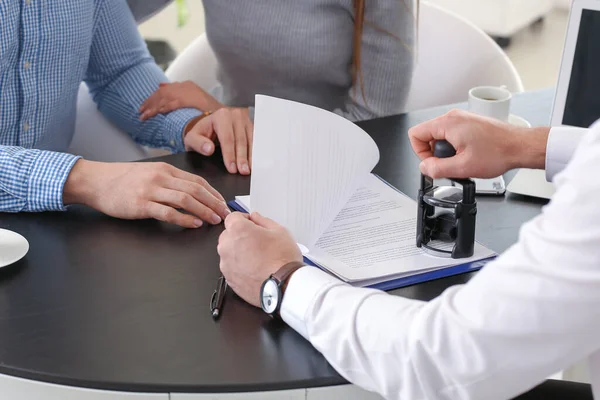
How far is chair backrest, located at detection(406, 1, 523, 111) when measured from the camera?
2369 mm

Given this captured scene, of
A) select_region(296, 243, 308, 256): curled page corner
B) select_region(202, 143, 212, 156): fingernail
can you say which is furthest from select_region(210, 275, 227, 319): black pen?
select_region(202, 143, 212, 156): fingernail

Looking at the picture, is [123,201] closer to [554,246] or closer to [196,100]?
[196,100]

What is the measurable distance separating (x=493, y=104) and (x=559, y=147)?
0.97 feet

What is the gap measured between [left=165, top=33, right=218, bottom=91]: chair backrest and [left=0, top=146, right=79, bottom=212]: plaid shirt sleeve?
0.94 m

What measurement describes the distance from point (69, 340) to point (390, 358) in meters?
0.42

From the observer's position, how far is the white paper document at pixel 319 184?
1.23 metres

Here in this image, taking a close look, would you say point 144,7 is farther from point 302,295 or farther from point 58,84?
point 302,295

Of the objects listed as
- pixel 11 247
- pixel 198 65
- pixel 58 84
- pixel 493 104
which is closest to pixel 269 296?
pixel 11 247

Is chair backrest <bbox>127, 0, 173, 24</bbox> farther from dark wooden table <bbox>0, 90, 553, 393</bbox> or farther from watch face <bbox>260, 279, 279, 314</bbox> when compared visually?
watch face <bbox>260, 279, 279, 314</bbox>

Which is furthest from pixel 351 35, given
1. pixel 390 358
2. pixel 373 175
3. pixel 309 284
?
pixel 390 358

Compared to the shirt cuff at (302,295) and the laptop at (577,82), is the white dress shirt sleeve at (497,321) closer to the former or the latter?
the shirt cuff at (302,295)

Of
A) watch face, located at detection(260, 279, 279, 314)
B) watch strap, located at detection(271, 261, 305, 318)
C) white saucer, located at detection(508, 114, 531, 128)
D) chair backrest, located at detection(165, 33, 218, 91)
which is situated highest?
watch strap, located at detection(271, 261, 305, 318)

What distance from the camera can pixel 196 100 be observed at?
6.38 ft

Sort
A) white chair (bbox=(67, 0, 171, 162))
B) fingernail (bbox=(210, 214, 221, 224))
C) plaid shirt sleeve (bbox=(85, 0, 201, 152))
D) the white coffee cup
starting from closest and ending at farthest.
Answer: fingernail (bbox=(210, 214, 221, 224)) < the white coffee cup < plaid shirt sleeve (bbox=(85, 0, 201, 152)) < white chair (bbox=(67, 0, 171, 162))
